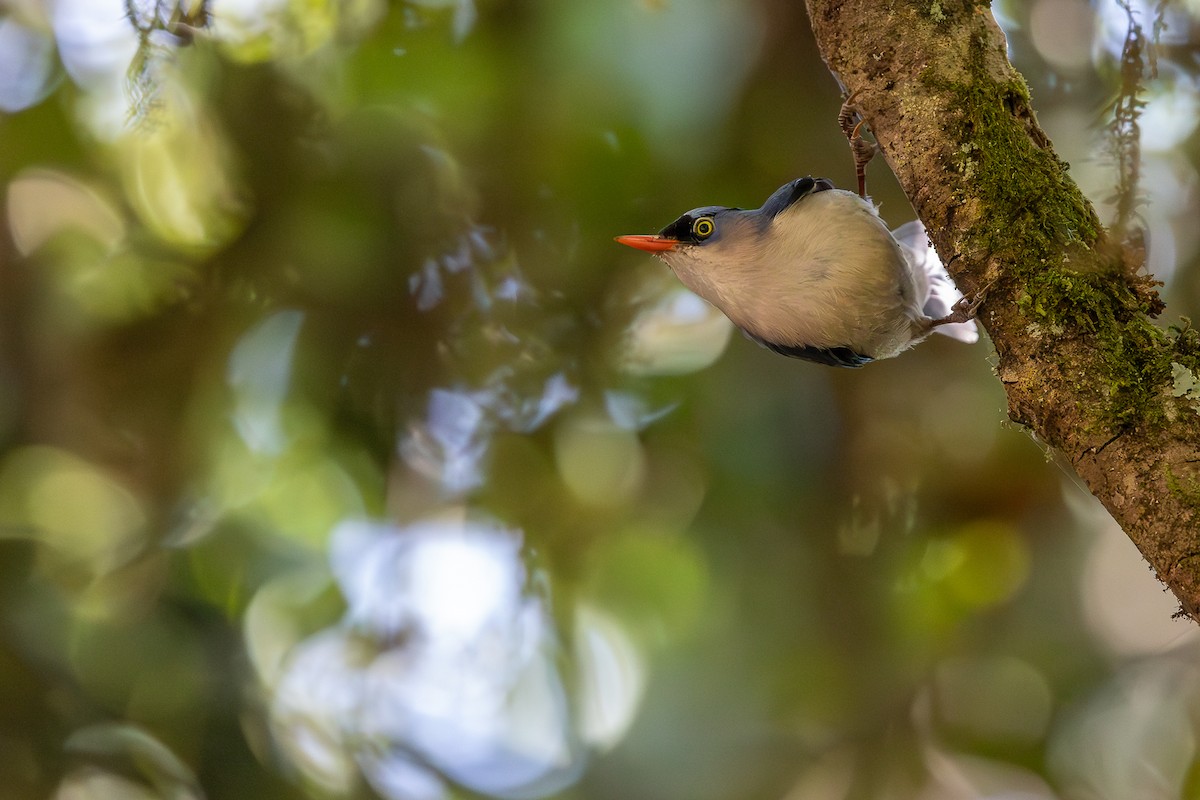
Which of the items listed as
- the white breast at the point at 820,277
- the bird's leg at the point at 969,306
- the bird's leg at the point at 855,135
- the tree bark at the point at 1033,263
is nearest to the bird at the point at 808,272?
the white breast at the point at 820,277

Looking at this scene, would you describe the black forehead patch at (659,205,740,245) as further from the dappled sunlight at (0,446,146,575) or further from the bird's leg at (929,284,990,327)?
the dappled sunlight at (0,446,146,575)

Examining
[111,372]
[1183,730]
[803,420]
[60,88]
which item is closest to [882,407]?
[803,420]

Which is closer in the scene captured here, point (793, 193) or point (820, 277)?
point (820, 277)

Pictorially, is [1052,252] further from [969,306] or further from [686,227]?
[686,227]

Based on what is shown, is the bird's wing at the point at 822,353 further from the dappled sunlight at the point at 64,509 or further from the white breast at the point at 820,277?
the dappled sunlight at the point at 64,509

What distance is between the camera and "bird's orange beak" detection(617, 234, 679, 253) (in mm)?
3113

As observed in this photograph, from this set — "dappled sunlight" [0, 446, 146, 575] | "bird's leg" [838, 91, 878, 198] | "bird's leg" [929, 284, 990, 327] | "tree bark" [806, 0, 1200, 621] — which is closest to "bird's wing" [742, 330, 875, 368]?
"bird's leg" [838, 91, 878, 198]

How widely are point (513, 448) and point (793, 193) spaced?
2.47 meters

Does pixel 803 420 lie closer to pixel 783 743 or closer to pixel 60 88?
pixel 783 743

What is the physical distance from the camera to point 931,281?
140 inches

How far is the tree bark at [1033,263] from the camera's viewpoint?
158cm

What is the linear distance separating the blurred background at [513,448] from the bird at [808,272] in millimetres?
1666

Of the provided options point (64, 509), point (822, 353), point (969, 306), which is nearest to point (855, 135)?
point (822, 353)

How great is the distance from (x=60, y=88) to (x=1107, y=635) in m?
5.60
